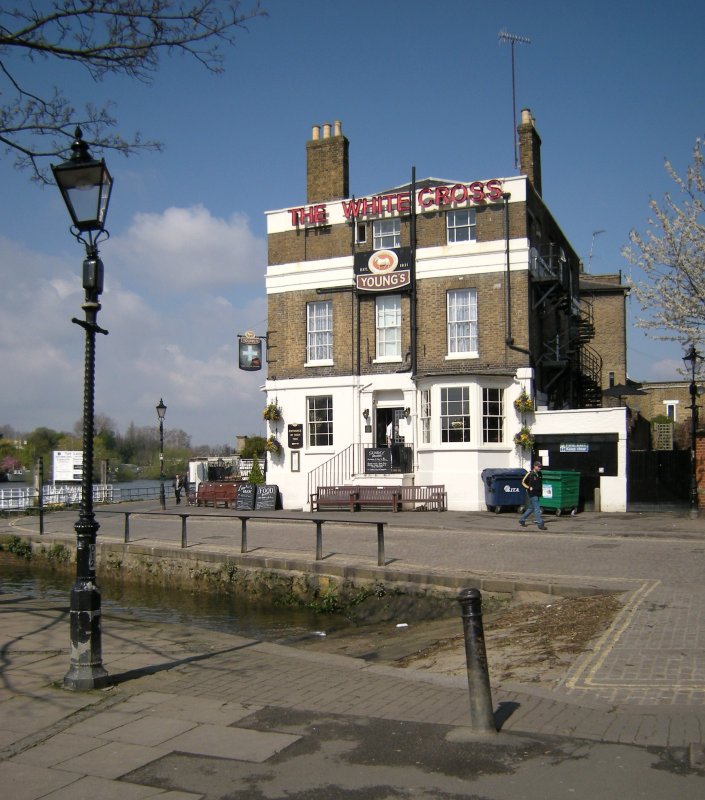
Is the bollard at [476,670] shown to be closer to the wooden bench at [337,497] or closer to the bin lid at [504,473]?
the bin lid at [504,473]

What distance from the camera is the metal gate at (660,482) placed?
23656 millimetres

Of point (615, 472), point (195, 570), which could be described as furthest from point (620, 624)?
point (615, 472)

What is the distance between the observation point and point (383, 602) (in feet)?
43.2

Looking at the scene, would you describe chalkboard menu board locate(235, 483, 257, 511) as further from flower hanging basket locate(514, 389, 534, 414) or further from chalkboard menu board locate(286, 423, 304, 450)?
A: flower hanging basket locate(514, 389, 534, 414)

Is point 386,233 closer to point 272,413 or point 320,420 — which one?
point 320,420

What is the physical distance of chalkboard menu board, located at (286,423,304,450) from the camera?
2861cm

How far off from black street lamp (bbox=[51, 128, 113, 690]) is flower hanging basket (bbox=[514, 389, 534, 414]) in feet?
62.2

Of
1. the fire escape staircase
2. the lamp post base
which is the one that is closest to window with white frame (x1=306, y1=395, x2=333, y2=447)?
the fire escape staircase

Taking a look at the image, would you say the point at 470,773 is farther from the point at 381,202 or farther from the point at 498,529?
the point at 381,202

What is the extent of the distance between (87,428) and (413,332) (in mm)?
20086

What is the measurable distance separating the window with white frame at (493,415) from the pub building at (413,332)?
36 mm

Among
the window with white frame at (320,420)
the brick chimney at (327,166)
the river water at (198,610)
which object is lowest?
the river water at (198,610)

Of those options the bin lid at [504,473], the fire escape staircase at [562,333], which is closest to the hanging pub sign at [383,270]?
the fire escape staircase at [562,333]

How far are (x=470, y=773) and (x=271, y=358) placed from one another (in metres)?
24.8
